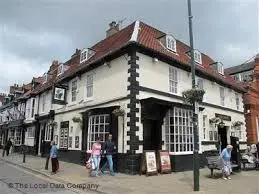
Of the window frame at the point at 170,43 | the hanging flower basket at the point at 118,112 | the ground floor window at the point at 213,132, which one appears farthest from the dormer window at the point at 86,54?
the ground floor window at the point at 213,132

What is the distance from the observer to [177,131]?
50.8 feet

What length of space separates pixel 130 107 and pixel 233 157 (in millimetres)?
6220

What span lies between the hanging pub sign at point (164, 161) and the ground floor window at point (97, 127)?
3.23m

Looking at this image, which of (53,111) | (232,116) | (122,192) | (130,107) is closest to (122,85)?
(130,107)

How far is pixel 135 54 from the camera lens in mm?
15039

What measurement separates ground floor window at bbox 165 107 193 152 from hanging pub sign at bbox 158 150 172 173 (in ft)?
2.16

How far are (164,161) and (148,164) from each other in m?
1.13

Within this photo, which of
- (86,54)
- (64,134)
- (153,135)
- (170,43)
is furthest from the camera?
(64,134)

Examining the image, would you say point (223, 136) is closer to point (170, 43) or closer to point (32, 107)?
point (170, 43)

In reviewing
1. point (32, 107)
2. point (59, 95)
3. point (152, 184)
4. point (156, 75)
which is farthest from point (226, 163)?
point (32, 107)

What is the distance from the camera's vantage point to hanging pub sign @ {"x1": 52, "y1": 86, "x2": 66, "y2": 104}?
20.2 m

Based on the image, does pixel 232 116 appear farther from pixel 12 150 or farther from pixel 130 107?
pixel 12 150

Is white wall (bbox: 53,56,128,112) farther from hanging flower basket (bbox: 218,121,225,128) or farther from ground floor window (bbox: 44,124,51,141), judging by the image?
hanging flower basket (bbox: 218,121,225,128)

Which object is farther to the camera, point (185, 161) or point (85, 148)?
point (85, 148)
